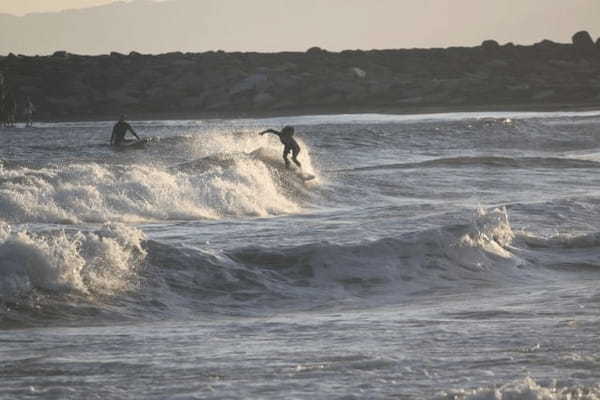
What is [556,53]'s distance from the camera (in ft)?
283

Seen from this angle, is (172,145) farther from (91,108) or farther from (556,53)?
(556,53)

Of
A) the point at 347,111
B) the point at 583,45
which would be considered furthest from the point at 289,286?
the point at 583,45

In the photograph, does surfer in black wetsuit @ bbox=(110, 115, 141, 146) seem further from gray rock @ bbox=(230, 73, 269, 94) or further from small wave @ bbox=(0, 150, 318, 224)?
gray rock @ bbox=(230, 73, 269, 94)

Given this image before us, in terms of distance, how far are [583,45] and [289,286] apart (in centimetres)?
7866

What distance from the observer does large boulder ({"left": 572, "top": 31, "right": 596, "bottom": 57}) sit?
283 ft

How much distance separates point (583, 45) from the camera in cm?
8831

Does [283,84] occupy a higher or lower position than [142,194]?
higher

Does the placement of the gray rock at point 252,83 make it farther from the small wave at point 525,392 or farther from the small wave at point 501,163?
the small wave at point 525,392

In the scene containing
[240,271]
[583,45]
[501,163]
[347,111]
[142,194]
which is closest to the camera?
[240,271]

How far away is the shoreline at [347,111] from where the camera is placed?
61.4 metres

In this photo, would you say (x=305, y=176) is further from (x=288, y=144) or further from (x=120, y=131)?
(x=120, y=131)

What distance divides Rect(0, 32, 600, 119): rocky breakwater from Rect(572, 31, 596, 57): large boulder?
2.89 m

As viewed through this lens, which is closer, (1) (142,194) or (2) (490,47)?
(1) (142,194)

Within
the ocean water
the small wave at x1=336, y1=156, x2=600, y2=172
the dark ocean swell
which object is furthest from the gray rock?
the dark ocean swell
